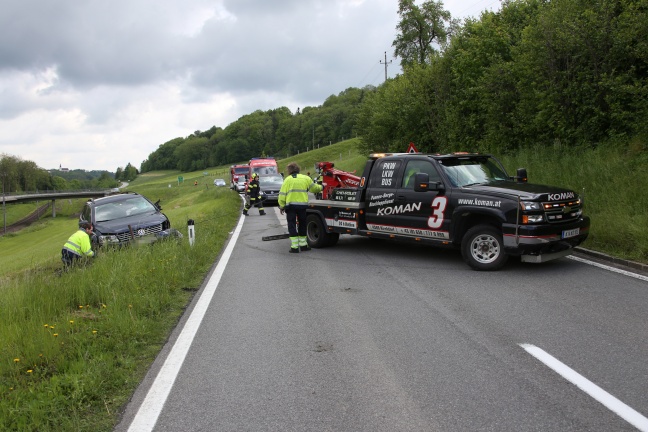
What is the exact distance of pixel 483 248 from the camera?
8914 millimetres

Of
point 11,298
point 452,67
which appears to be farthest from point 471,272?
point 452,67

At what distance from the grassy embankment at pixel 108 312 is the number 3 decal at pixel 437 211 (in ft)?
9.78

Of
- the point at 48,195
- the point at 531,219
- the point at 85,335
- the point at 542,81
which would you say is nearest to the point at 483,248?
the point at 531,219

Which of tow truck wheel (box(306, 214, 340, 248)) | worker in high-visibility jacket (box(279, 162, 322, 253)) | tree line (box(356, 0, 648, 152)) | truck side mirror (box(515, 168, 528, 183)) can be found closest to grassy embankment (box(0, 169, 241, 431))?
worker in high-visibility jacket (box(279, 162, 322, 253))

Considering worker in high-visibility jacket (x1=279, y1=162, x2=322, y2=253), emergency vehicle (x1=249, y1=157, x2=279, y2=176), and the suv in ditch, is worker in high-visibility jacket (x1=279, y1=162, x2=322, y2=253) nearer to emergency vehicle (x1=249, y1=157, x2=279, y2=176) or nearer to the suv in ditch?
the suv in ditch

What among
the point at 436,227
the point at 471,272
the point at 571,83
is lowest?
the point at 471,272

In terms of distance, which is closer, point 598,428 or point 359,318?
point 598,428

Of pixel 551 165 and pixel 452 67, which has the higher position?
pixel 452 67

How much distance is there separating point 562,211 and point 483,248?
1.34m

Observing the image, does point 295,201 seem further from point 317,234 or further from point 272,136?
point 272,136

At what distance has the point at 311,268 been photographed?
9906 millimetres

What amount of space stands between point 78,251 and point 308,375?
7.33 metres

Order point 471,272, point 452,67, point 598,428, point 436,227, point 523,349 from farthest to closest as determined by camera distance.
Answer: point 452,67 → point 436,227 → point 471,272 → point 523,349 → point 598,428

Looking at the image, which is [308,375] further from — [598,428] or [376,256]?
[376,256]
